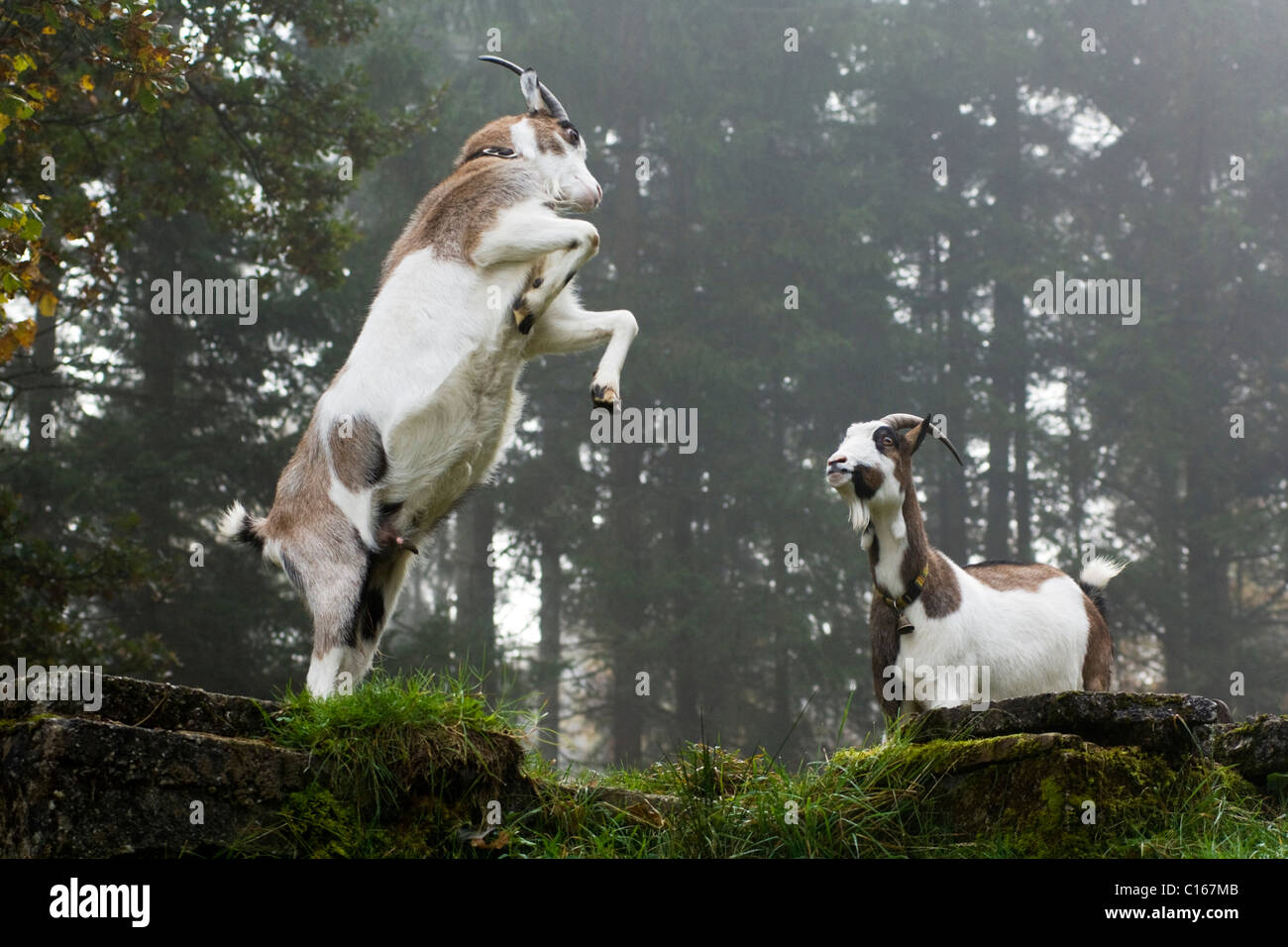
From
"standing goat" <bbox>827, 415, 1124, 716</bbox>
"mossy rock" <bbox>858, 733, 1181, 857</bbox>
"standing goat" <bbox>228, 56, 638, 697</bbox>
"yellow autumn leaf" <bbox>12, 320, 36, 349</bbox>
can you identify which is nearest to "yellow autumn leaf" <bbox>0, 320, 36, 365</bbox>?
"yellow autumn leaf" <bbox>12, 320, 36, 349</bbox>

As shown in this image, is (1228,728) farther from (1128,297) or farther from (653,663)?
(1128,297)

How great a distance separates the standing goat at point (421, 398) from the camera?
5008mm

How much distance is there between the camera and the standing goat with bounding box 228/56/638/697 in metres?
5.01

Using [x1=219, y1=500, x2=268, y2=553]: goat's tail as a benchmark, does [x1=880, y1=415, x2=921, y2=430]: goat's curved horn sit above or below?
above

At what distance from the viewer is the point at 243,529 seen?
5277 mm

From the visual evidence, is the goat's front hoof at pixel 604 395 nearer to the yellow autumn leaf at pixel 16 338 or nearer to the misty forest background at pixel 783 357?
the yellow autumn leaf at pixel 16 338

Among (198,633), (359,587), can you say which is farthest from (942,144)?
(359,587)

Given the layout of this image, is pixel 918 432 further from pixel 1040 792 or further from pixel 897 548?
pixel 1040 792

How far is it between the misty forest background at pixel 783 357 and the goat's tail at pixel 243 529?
10.2m

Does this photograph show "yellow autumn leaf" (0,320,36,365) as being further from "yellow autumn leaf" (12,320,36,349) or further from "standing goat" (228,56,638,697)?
"standing goat" (228,56,638,697)

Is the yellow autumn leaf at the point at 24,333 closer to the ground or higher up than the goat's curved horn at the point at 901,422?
higher up

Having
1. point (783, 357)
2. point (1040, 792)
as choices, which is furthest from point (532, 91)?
point (783, 357)

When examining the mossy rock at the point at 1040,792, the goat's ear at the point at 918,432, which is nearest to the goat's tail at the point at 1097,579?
the goat's ear at the point at 918,432

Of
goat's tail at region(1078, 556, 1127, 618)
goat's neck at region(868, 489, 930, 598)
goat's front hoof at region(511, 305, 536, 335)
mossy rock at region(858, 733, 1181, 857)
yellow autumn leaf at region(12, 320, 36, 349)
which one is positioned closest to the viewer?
mossy rock at region(858, 733, 1181, 857)
